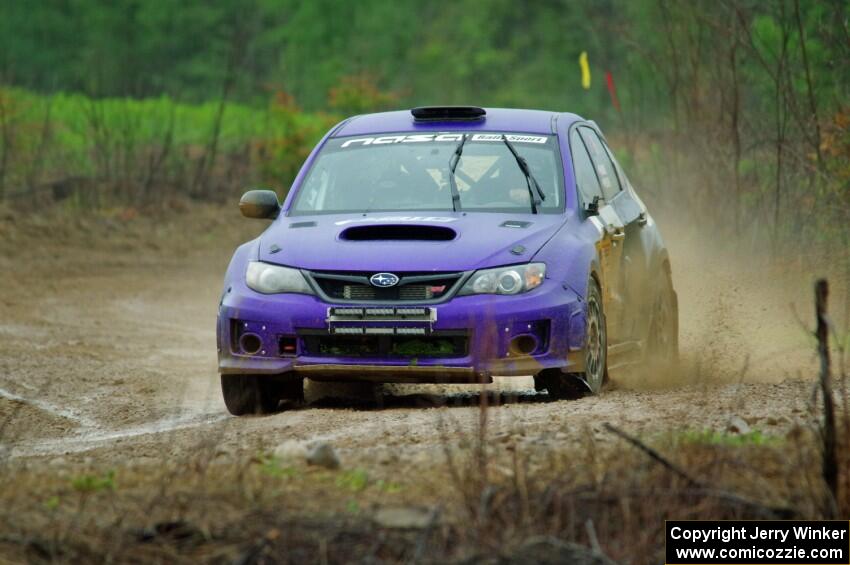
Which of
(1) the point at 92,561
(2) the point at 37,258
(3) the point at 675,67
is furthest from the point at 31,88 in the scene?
(1) the point at 92,561

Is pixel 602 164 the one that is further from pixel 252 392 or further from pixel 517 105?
pixel 517 105

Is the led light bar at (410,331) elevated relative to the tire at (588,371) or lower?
elevated

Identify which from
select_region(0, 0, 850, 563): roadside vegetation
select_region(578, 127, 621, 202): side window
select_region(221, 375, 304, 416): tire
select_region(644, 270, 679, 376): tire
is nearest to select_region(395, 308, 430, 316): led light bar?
select_region(221, 375, 304, 416): tire

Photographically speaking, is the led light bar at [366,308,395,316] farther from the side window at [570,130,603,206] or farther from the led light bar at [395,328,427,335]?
the side window at [570,130,603,206]

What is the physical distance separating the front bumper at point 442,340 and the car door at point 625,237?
1.26 meters

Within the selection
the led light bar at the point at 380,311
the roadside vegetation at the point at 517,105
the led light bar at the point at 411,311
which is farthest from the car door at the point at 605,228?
the led light bar at the point at 380,311

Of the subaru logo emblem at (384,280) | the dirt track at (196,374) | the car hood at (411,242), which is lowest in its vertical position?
the dirt track at (196,374)

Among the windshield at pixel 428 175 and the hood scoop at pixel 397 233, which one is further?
the windshield at pixel 428 175

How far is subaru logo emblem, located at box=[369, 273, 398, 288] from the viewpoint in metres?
8.69

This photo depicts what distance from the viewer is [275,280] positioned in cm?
895

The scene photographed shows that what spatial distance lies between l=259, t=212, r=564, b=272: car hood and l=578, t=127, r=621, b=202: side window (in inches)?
49.5

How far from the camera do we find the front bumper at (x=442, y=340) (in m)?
8.59

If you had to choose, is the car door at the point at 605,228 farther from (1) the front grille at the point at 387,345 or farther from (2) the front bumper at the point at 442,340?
(1) the front grille at the point at 387,345

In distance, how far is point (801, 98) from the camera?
644 inches
